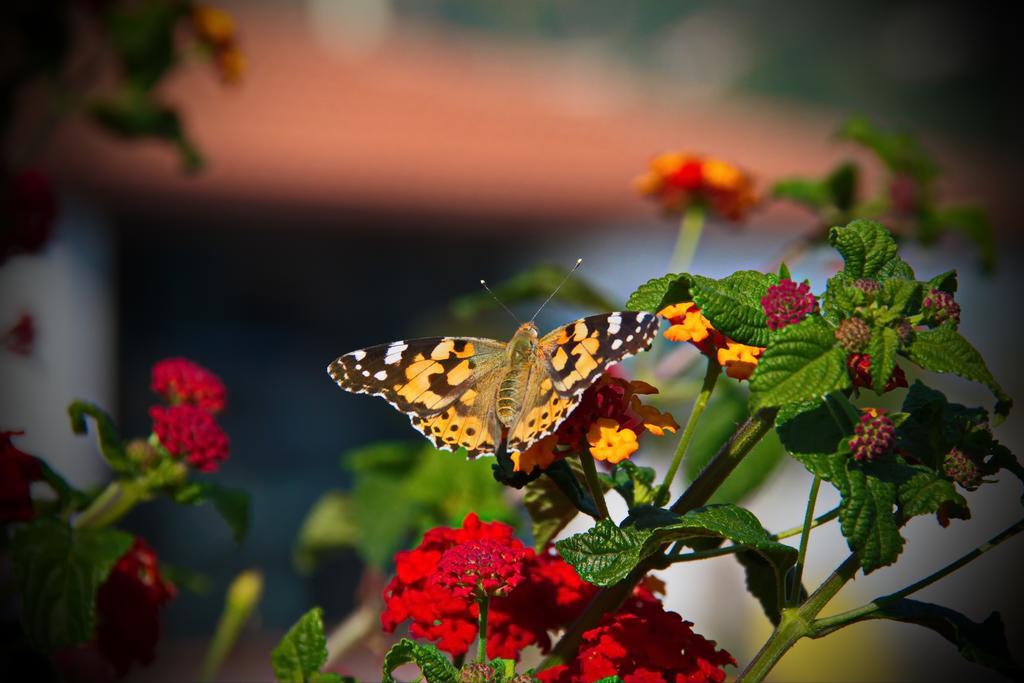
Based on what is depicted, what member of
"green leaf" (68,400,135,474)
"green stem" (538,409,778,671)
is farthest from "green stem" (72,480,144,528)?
"green stem" (538,409,778,671)

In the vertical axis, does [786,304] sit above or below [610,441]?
above

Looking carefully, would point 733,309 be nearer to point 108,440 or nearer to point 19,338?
point 108,440

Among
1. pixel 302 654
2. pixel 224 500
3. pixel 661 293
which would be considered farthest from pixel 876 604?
pixel 224 500

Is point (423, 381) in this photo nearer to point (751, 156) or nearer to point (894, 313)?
point (894, 313)

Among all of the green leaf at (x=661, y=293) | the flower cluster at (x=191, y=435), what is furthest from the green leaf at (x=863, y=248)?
the flower cluster at (x=191, y=435)

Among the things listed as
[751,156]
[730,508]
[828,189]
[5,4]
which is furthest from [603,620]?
[751,156]

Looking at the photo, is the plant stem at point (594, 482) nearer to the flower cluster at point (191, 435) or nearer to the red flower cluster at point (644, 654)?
the red flower cluster at point (644, 654)
